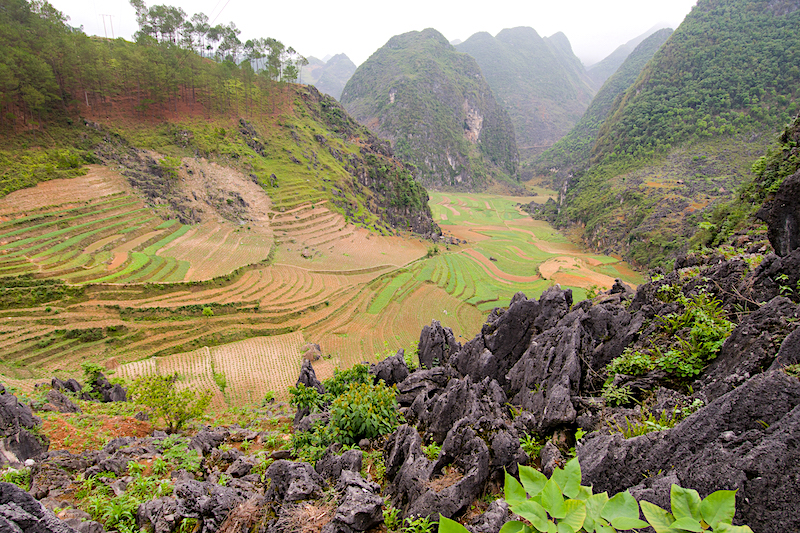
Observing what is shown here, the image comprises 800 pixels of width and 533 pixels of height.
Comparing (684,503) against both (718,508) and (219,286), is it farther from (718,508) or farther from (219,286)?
(219,286)

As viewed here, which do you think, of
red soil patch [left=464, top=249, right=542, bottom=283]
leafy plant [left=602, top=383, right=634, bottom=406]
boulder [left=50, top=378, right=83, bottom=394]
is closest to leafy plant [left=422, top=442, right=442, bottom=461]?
leafy plant [left=602, top=383, right=634, bottom=406]

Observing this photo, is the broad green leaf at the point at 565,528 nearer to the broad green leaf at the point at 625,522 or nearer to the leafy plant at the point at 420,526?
the broad green leaf at the point at 625,522

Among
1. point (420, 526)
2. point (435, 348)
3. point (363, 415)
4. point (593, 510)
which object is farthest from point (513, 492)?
point (435, 348)

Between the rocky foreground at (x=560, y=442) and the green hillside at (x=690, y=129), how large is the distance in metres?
43.0

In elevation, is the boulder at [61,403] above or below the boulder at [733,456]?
below

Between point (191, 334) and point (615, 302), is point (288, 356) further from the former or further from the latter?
point (615, 302)

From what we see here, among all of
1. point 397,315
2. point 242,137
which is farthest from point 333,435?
point 242,137

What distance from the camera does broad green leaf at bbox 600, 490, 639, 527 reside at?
2.15 meters

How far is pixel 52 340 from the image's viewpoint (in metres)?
21.3

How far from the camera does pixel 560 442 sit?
Result: 23.9 ft

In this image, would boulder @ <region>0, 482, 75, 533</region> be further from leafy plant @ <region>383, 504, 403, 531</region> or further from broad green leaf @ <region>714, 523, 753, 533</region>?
broad green leaf @ <region>714, 523, 753, 533</region>

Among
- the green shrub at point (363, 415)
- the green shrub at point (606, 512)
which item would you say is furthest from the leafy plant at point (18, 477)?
the green shrub at point (606, 512)

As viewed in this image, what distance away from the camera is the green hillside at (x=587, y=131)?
5049 inches

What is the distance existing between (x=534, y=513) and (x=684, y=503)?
2.94 ft
